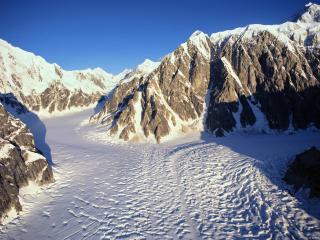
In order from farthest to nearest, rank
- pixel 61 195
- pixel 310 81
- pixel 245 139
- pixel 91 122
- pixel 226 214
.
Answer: pixel 91 122 → pixel 310 81 → pixel 245 139 → pixel 61 195 → pixel 226 214

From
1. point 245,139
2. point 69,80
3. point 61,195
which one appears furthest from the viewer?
point 69,80

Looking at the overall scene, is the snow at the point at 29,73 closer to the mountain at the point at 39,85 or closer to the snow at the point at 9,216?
the mountain at the point at 39,85

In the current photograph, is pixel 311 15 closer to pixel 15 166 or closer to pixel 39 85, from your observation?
pixel 15 166

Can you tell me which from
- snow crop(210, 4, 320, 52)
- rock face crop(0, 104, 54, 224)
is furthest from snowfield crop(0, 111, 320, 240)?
snow crop(210, 4, 320, 52)

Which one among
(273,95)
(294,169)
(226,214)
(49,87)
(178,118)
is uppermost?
(49,87)

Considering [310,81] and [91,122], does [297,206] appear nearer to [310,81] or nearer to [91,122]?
[310,81]

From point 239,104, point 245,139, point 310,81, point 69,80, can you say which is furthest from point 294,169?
point 69,80

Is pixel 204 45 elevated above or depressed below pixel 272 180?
above
